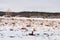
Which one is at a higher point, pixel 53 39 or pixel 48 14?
pixel 53 39

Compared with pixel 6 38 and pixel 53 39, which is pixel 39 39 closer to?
pixel 53 39

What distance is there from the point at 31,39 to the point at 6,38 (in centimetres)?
77

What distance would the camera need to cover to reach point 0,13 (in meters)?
23.6

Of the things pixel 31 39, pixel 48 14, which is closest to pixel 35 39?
pixel 31 39

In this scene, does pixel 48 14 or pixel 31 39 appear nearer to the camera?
pixel 31 39

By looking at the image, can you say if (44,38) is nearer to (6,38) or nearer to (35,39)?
(35,39)

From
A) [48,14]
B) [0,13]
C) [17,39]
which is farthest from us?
[0,13]

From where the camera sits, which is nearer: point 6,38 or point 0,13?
point 6,38

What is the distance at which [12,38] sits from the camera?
6.62 metres

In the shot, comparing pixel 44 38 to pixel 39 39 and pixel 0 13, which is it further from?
pixel 0 13

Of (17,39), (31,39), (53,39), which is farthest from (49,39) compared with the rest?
(17,39)

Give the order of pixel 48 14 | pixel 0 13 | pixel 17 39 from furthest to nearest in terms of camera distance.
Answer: pixel 0 13 → pixel 48 14 → pixel 17 39

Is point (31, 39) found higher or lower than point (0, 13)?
higher

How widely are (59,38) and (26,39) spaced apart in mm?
1058
